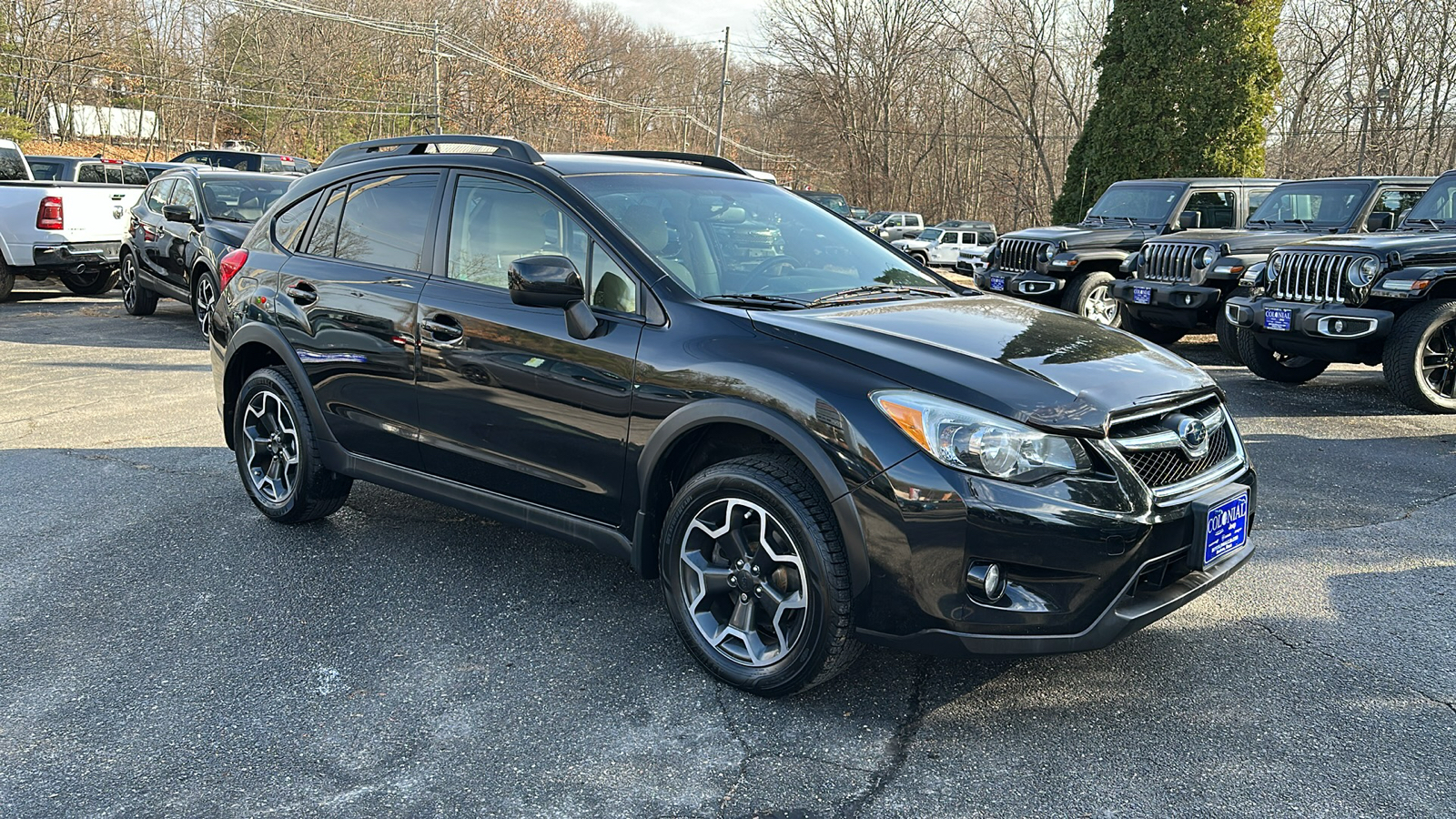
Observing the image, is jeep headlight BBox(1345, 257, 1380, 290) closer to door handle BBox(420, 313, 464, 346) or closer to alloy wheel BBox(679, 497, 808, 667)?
alloy wheel BBox(679, 497, 808, 667)

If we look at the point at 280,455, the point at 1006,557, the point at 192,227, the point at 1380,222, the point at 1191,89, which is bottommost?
the point at 280,455

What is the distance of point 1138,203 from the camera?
13398 millimetres

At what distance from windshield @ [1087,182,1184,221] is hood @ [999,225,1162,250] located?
0.24m

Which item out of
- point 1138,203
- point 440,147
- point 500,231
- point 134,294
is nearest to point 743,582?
point 500,231

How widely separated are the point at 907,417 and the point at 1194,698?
4.44 ft

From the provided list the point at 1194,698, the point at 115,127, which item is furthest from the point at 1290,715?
the point at 115,127

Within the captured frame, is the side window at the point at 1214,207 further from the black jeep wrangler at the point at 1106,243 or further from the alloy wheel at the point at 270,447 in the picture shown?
the alloy wheel at the point at 270,447

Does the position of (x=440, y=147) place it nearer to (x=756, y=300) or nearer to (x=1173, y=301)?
(x=756, y=300)

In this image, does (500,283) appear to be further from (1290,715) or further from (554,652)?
(1290,715)

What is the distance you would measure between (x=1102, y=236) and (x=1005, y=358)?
10.4 m

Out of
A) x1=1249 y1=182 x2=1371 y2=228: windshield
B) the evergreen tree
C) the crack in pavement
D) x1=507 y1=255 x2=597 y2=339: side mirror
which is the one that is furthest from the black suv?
the evergreen tree

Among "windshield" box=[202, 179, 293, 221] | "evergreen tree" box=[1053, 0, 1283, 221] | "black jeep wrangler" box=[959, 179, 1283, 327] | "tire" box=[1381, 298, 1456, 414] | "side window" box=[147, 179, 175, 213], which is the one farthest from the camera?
"evergreen tree" box=[1053, 0, 1283, 221]

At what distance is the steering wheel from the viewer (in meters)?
3.82

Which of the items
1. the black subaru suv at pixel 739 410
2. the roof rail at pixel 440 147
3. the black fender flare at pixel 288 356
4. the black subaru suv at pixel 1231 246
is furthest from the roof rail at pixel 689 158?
the black subaru suv at pixel 1231 246
